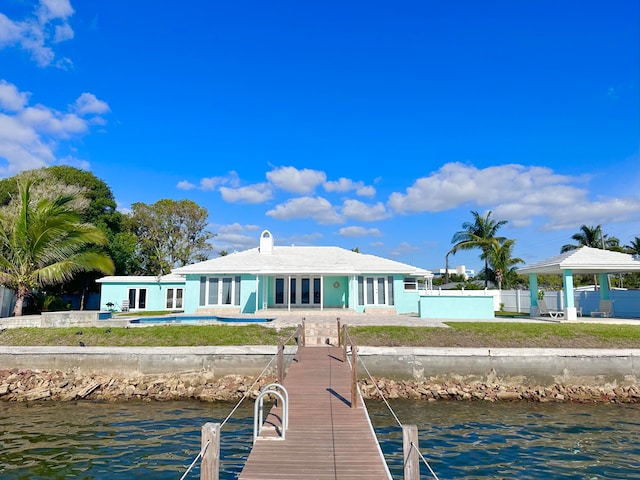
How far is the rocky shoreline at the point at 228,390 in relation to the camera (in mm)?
12797

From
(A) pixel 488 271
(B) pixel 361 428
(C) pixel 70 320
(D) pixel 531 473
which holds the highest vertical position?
(A) pixel 488 271

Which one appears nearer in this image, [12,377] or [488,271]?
[12,377]

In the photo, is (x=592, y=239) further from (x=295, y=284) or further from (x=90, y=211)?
(x=90, y=211)

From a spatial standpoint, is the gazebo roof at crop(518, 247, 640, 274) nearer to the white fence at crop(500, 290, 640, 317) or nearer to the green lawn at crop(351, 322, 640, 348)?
the white fence at crop(500, 290, 640, 317)

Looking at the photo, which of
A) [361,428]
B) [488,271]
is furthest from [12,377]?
[488,271]

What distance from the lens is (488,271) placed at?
39.9 meters

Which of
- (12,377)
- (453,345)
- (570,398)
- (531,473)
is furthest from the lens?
(453,345)

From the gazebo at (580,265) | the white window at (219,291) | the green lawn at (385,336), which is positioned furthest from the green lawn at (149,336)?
the gazebo at (580,265)

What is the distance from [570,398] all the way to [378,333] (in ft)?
22.6

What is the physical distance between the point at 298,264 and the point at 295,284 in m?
1.54

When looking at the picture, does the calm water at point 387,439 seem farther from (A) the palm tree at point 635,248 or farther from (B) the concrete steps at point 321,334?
(A) the palm tree at point 635,248

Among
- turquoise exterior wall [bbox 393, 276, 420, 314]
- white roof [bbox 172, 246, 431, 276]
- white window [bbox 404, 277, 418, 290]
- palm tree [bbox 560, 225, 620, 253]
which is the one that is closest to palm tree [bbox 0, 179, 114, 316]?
white roof [bbox 172, 246, 431, 276]

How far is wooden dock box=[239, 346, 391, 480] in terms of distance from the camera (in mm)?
5410

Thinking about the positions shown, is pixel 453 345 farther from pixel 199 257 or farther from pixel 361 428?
pixel 199 257
